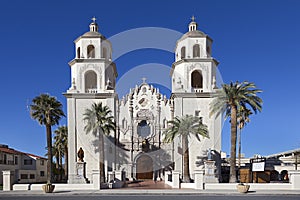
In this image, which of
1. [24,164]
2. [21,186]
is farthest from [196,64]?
[24,164]

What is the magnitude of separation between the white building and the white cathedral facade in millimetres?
14092

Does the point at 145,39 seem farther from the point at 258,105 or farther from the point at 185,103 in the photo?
the point at 258,105

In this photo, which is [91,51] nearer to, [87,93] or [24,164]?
[87,93]

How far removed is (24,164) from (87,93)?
73.5ft

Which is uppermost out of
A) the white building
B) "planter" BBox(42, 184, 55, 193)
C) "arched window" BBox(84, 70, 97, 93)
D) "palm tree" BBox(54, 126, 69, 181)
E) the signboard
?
"arched window" BBox(84, 70, 97, 93)

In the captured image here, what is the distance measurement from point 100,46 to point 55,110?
32.2ft

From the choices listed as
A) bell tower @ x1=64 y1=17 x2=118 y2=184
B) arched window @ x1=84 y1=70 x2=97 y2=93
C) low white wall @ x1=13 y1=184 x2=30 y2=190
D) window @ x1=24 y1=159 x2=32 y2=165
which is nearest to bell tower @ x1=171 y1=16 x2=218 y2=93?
bell tower @ x1=64 y1=17 x2=118 y2=184

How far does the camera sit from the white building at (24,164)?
1885 inches

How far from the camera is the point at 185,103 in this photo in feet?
133

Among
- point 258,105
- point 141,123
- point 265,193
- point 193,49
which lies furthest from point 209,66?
point 265,193

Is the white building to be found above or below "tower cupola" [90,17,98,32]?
below

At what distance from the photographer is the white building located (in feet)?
157

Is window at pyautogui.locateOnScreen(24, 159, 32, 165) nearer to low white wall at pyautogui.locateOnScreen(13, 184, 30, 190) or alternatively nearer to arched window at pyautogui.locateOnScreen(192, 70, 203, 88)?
low white wall at pyautogui.locateOnScreen(13, 184, 30, 190)

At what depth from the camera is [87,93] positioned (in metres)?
40.6
